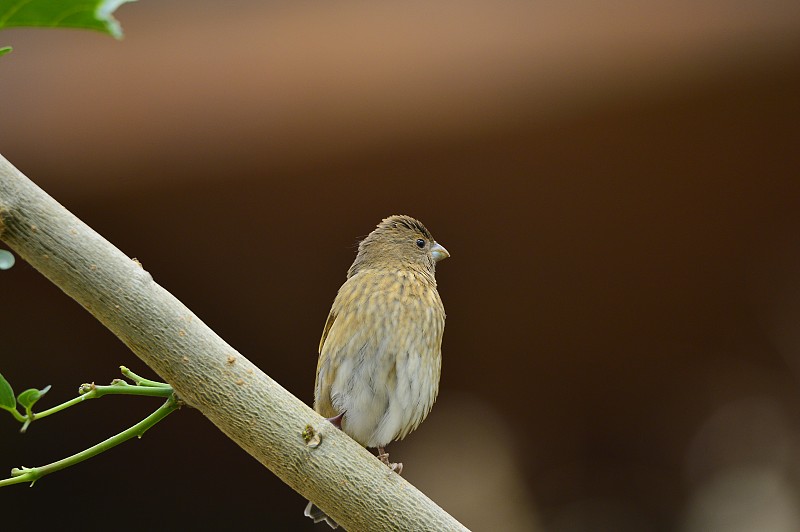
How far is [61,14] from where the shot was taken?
1.16 m

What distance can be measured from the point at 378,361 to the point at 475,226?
238 cm

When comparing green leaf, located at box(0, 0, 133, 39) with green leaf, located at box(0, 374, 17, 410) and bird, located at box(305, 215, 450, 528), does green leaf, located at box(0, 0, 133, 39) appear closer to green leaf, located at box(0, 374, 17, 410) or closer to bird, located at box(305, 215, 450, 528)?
green leaf, located at box(0, 374, 17, 410)

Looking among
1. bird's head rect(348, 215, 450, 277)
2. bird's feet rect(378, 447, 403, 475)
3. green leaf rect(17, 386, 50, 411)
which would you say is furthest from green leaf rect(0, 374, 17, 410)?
bird's head rect(348, 215, 450, 277)

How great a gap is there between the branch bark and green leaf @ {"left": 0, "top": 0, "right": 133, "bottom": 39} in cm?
41

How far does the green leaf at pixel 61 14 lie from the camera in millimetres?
1123

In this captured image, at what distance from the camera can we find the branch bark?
1.56 m

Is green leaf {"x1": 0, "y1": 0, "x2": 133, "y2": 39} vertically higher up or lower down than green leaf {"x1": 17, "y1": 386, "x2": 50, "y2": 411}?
higher up

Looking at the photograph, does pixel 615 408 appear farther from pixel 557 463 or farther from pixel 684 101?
pixel 684 101

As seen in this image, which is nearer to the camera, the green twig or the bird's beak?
the green twig

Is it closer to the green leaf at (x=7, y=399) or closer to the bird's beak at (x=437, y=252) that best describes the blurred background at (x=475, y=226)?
the bird's beak at (x=437, y=252)

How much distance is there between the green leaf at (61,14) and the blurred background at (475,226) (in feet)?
10.0

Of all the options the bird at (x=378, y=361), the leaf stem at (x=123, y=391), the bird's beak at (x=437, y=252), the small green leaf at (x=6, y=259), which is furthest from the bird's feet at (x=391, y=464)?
the small green leaf at (x=6, y=259)

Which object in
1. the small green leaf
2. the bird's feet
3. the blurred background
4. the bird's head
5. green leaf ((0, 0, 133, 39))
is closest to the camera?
green leaf ((0, 0, 133, 39))

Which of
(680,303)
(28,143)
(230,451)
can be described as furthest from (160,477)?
(680,303)
